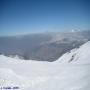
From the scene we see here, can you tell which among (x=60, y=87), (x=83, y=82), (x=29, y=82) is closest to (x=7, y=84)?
(x=29, y=82)

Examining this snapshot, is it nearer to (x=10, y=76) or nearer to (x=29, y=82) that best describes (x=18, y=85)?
(x=29, y=82)

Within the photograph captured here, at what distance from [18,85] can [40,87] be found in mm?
2323

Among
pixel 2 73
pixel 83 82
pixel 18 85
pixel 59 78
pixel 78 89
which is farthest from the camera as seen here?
pixel 2 73

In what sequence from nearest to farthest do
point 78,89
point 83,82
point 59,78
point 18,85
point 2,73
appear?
point 78,89
point 83,82
point 18,85
point 59,78
point 2,73

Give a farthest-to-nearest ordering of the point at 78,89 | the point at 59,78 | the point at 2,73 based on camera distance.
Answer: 1. the point at 2,73
2. the point at 59,78
3. the point at 78,89

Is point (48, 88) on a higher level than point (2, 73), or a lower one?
lower

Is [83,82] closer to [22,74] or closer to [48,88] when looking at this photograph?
[48,88]

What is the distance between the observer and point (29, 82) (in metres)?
15.2

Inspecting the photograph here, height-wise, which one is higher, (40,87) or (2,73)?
(2,73)

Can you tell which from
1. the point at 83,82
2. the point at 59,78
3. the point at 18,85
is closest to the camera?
the point at 83,82

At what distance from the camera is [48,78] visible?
15.9 m

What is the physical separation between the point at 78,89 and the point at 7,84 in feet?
23.6

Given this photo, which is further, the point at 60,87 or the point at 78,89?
the point at 60,87

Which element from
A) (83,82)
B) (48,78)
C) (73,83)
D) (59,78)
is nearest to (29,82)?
(48,78)
